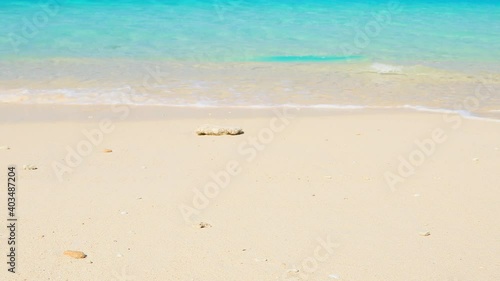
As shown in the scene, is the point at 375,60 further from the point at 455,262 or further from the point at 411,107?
the point at 455,262

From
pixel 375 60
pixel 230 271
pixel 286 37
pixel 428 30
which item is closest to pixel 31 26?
pixel 286 37

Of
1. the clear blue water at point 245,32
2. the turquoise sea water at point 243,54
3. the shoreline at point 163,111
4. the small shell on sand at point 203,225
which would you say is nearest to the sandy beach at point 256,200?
the small shell on sand at point 203,225

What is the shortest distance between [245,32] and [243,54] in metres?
3.56

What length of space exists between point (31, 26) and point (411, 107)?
41.5 ft

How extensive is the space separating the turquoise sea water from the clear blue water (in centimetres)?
4

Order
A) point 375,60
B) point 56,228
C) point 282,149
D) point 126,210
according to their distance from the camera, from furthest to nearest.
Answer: point 375,60 → point 282,149 → point 126,210 → point 56,228

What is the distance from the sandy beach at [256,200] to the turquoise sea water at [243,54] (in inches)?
92.2

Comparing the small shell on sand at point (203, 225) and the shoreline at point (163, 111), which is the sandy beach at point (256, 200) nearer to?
the small shell on sand at point (203, 225)

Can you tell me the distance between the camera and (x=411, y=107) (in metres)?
9.04

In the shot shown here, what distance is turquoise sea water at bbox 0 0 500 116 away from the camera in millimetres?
9945

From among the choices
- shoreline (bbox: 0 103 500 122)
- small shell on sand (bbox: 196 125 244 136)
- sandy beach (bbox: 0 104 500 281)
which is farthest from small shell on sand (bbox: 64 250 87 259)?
shoreline (bbox: 0 103 500 122)

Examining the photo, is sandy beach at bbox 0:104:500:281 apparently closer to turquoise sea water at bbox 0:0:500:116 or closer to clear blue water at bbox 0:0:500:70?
turquoise sea water at bbox 0:0:500:116

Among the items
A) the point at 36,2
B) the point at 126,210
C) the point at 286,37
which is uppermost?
the point at 126,210

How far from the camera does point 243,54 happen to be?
14180mm
